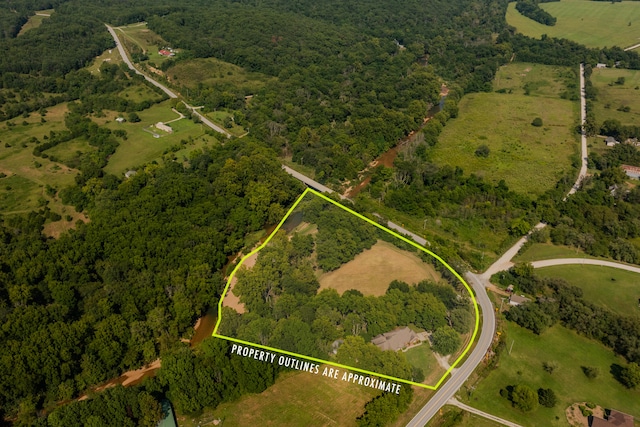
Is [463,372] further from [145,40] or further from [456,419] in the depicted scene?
[145,40]

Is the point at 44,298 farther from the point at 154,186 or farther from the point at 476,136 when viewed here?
the point at 476,136

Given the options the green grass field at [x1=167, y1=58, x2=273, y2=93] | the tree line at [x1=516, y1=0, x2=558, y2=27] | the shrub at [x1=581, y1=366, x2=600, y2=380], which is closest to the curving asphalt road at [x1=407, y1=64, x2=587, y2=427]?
the shrub at [x1=581, y1=366, x2=600, y2=380]

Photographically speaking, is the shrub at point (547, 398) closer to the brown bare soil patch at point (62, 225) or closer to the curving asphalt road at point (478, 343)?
the curving asphalt road at point (478, 343)

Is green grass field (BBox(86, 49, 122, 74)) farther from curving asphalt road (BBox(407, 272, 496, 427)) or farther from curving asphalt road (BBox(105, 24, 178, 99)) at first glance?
curving asphalt road (BBox(407, 272, 496, 427))

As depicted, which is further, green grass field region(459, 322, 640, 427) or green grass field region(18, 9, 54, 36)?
green grass field region(18, 9, 54, 36)

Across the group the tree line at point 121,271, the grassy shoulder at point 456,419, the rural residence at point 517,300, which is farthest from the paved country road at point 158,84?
the grassy shoulder at point 456,419

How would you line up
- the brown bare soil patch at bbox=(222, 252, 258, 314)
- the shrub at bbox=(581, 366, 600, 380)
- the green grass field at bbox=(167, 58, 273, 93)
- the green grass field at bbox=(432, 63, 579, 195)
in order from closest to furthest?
the brown bare soil patch at bbox=(222, 252, 258, 314)
the shrub at bbox=(581, 366, 600, 380)
the green grass field at bbox=(432, 63, 579, 195)
the green grass field at bbox=(167, 58, 273, 93)

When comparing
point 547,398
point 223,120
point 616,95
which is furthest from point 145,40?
point 547,398
